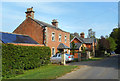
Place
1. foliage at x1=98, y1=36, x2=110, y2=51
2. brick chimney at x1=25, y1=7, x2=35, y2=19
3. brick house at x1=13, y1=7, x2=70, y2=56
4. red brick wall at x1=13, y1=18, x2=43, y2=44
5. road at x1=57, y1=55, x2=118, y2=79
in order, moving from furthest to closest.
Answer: foliage at x1=98, y1=36, x2=110, y2=51, brick chimney at x1=25, y1=7, x2=35, y2=19, red brick wall at x1=13, y1=18, x2=43, y2=44, brick house at x1=13, y1=7, x2=70, y2=56, road at x1=57, y1=55, x2=118, y2=79

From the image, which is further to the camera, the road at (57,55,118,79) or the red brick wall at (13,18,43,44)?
the red brick wall at (13,18,43,44)

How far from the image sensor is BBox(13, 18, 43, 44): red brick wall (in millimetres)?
24281

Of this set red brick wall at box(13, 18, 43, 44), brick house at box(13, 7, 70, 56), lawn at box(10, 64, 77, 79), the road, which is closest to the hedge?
lawn at box(10, 64, 77, 79)

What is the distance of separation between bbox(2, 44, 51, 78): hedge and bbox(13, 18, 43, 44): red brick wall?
6961 mm

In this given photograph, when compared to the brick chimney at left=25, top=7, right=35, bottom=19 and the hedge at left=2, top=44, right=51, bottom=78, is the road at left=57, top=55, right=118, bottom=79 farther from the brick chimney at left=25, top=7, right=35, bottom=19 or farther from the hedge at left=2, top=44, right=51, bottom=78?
the brick chimney at left=25, top=7, right=35, bottom=19

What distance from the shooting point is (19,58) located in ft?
42.9

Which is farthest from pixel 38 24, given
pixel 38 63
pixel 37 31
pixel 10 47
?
pixel 10 47

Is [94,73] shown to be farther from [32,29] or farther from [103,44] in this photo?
[103,44]

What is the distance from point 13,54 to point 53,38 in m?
14.2

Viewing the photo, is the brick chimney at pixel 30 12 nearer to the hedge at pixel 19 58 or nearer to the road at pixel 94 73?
the hedge at pixel 19 58

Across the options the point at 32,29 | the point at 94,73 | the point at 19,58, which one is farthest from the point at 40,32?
the point at 94,73

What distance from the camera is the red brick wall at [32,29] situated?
79.7 ft

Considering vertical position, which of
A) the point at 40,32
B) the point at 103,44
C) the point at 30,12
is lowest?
the point at 103,44

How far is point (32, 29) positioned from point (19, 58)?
12.7 metres
